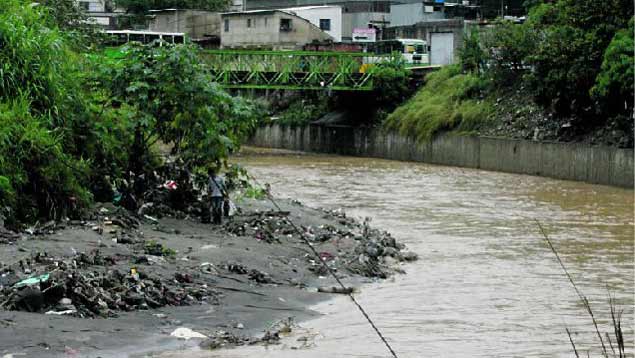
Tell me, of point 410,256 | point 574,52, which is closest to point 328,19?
point 574,52

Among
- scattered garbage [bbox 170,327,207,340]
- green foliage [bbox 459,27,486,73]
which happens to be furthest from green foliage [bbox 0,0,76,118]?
green foliage [bbox 459,27,486,73]

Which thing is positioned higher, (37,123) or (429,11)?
(429,11)

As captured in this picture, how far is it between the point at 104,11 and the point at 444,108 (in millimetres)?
37007

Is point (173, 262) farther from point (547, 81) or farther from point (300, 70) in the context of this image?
point (300, 70)

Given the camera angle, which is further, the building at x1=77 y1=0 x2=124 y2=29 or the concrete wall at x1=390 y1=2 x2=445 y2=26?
the building at x1=77 y1=0 x2=124 y2=29

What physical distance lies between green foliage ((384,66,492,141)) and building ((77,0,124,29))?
90.9 ft

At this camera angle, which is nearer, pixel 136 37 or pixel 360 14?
pixel 136 37

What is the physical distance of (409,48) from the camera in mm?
58156

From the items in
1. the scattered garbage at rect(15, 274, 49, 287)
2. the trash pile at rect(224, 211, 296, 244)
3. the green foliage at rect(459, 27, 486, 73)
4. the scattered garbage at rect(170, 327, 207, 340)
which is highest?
the green foliage at rect(459, 27, 486, 73)

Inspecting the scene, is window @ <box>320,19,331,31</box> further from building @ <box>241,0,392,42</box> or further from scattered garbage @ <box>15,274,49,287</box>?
scattered garbage @ <box>15,274,49,287</box>

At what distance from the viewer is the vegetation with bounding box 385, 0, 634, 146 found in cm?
3591

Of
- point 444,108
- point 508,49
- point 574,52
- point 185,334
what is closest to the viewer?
point 185,334

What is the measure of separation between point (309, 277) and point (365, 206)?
40.9 ft

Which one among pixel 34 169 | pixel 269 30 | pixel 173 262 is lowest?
pixel 173 262
